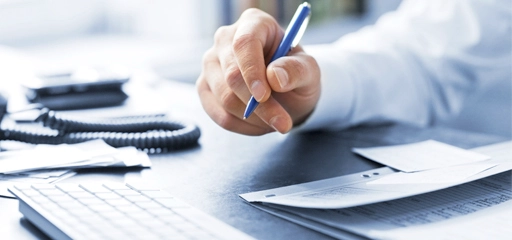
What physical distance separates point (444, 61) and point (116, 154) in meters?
0.70

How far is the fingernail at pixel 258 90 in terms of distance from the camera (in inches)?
27.6

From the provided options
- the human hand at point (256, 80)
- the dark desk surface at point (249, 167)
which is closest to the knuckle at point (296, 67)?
the human hand at point (256, 80)

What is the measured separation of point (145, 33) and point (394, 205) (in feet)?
6.20

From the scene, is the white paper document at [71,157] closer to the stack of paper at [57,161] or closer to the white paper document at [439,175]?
the stack of paper at [57,161]

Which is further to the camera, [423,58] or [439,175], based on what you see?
[423,58]

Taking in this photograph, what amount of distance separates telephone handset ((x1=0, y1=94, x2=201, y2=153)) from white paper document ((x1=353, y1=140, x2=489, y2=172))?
23 cm

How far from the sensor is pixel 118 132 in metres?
0.92

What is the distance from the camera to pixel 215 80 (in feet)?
2.70

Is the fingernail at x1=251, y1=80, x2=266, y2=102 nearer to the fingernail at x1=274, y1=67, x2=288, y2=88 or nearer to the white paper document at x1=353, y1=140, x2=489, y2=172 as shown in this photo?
the fingernail at x1=274, y1=67, x2=288, y2=88

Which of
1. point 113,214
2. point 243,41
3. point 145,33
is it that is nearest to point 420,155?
point 243,41

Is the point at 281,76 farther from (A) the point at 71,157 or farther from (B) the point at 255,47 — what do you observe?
(A) the point at 71,157

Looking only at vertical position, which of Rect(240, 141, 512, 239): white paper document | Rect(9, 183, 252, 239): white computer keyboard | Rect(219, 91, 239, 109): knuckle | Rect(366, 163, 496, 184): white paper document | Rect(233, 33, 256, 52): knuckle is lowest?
Rect(9, 183, 252, 239): white computer keyboard

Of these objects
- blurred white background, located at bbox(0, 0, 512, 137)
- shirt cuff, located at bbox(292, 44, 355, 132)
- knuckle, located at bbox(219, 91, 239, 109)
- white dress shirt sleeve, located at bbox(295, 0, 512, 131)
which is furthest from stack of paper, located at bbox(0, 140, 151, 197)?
blurred white background, located at bbox(0, 0, 512, 137)

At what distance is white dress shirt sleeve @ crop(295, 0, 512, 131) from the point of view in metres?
1.06
